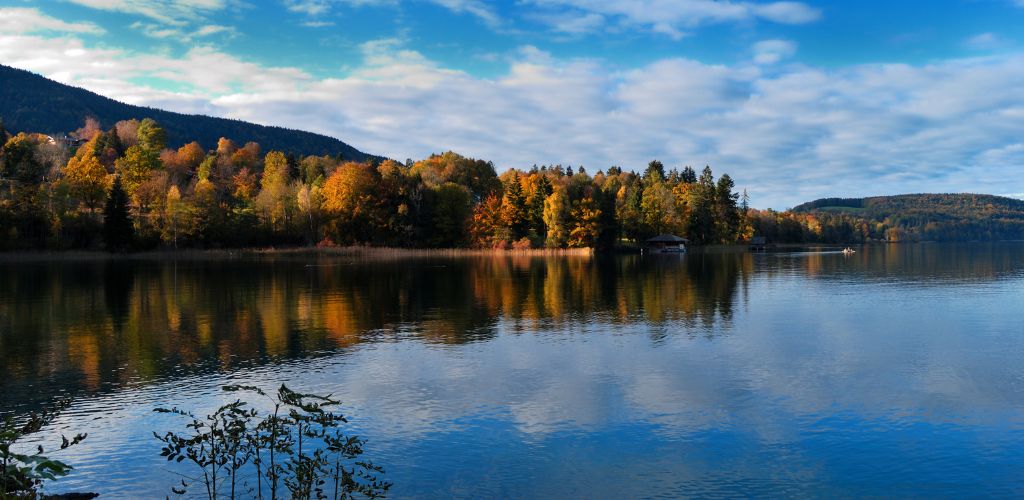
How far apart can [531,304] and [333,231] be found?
266 feet

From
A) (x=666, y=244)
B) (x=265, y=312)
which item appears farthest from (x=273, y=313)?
(x=666, y=244)

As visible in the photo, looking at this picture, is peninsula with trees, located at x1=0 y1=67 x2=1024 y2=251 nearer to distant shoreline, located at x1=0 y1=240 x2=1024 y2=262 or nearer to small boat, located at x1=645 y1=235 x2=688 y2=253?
distant shoreline, located at x1=0 y1=240 x2=1024 y2=262

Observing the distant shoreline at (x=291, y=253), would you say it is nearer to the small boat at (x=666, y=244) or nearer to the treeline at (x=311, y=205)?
the treeline at (x=311, y=205)

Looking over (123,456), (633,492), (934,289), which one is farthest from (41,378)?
(934,289)

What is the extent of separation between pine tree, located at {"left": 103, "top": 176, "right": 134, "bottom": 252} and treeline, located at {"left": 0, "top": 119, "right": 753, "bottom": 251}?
0.15 m

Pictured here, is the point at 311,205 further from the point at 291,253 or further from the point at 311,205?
Result: the point at 291,253

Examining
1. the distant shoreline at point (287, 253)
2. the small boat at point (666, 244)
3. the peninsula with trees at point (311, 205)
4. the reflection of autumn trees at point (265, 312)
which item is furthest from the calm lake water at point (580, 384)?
the small boat at point (666, 244)

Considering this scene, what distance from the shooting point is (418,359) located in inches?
867

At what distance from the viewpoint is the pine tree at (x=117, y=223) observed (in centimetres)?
9095

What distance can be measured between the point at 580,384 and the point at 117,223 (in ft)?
306

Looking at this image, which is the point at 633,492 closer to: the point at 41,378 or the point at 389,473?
the point at 389,473

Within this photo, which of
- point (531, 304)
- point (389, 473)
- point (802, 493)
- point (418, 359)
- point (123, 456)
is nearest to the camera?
point (802, 493)

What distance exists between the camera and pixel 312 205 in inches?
4515

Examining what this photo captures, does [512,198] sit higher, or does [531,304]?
[512,198]
